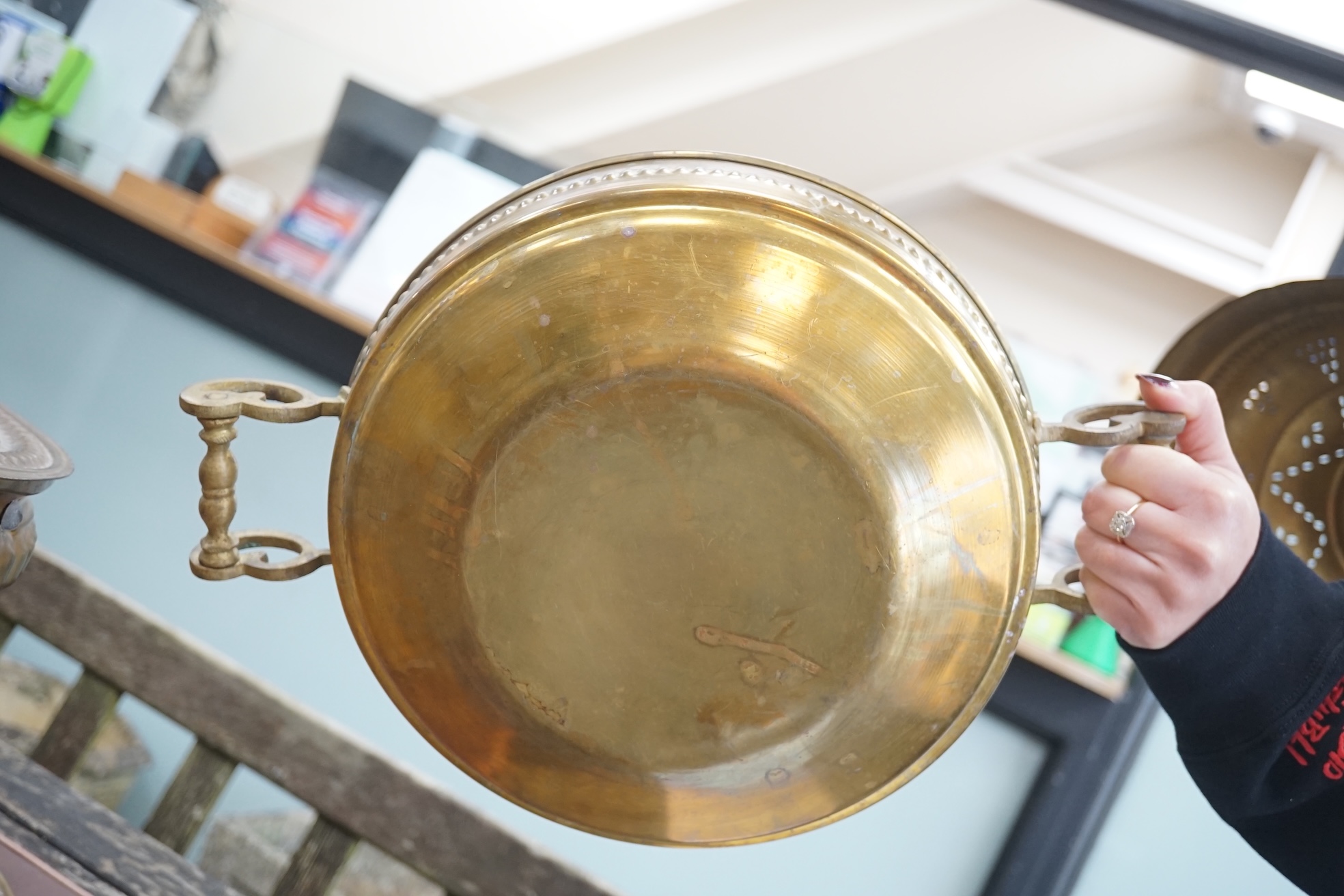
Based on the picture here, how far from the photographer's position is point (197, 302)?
6.18ft

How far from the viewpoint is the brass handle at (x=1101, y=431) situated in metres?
0.58

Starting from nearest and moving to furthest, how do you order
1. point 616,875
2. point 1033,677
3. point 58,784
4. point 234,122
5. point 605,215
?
1. point 605,215
2. point 58,784
3. point 1033,677
4. point 616,875
5. point 234,122

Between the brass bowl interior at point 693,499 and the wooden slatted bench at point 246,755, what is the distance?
557mm

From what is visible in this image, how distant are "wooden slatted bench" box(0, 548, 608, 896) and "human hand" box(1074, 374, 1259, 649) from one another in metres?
0.68

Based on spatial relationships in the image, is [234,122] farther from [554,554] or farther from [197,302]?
[554,554]

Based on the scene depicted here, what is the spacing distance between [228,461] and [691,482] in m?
0.29

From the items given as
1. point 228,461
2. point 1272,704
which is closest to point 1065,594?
point 1272,704

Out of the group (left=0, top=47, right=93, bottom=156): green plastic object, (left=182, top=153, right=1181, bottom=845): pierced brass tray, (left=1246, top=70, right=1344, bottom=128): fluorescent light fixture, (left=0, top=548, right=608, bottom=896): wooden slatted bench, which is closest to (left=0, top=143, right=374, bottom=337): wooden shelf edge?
(left=0, top=47, right=93, bottom=156): green plastic object

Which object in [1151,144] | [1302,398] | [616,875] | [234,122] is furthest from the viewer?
[1151,144]

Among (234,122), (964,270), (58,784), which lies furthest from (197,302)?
(964,270)

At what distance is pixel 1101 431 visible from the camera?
1.91ft

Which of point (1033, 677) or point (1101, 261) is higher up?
point (1101, 261)

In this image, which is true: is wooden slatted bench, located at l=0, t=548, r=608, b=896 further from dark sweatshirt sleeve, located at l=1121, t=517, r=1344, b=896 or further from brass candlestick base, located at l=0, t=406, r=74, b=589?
dark sweatshirt sleeve, located at l=1121, t=517, r=1344, b=896

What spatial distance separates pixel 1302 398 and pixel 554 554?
0.66 m
